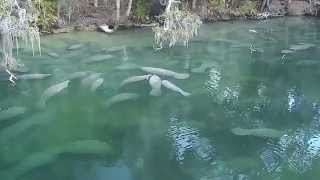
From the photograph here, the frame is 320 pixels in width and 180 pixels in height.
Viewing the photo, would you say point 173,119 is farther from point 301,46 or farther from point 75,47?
point 301,46

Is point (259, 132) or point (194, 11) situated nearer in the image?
point (259, 132)

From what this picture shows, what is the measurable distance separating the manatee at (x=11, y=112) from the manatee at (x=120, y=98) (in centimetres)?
221

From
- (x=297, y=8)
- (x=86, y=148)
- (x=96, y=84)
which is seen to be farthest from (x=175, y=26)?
(x=297, y=8)

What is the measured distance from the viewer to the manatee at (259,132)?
11547 mm

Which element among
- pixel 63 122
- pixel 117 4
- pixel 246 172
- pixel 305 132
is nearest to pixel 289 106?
pixel 305 132

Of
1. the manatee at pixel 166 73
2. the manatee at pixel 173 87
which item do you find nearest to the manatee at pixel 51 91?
the manatee at pixel 166 73

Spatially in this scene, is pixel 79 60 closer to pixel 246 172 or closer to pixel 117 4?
pixel 117 4

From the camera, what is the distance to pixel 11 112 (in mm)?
12469

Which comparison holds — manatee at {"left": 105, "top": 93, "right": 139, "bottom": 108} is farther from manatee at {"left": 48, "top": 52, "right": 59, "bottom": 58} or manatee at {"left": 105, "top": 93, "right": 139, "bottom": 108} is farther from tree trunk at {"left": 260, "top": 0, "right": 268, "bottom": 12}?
tree trunk at {"left": 260, "top": 0, "right": 268, "bottom": 12}

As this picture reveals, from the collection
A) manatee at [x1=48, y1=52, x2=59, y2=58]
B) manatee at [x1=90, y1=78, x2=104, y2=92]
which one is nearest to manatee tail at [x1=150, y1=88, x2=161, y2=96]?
manatee at [x1=90, y1=78, x2=104, y2=92]

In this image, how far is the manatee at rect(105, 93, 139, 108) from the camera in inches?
526

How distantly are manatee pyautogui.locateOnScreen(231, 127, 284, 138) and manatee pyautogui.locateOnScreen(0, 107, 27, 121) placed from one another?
17.6ft

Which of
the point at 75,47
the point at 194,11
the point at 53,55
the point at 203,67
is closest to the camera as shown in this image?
the point at 203,67

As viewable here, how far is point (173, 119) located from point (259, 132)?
227cm
